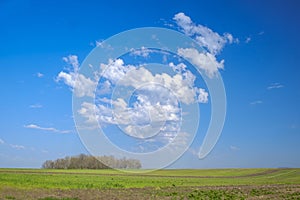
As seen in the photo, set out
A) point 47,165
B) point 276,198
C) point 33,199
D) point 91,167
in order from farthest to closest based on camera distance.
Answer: point 47,165 → point 91,167 → point 276,198 → point 33,199

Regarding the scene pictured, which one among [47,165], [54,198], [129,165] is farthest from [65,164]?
[54,198]

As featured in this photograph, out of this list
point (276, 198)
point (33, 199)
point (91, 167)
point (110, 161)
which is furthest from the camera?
point (91, 167)

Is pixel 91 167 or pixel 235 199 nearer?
pixel 235 199

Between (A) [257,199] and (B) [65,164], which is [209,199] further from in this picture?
(B) [65,164]

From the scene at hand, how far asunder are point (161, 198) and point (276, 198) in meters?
9.05

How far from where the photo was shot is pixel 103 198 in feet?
90.6

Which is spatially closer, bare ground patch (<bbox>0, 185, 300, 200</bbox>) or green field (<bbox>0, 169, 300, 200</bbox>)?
bare ground patch (<bbox>0, 185, 300, 200</bbox>)

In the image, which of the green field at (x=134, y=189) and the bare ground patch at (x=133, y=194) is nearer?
the bare ground patch at (x=133, y=194)

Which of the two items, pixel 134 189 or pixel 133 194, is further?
pixel 134 189

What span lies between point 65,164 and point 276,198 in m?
144

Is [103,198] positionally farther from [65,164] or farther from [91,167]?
[65,164]

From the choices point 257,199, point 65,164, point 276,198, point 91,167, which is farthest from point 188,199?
point 65,164

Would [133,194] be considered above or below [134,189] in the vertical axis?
below

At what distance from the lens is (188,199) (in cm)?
2686
